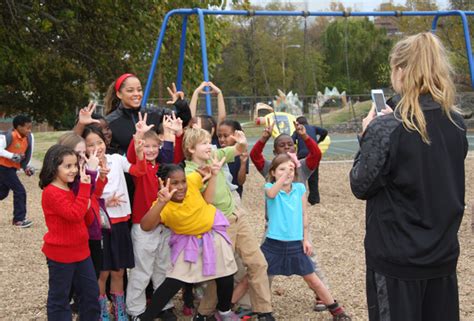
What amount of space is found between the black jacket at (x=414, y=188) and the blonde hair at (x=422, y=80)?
0.03 metres

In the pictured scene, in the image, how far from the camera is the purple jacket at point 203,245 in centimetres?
371

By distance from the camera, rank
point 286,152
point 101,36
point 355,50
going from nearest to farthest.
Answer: point 286,152
point 101,36
point 355,50

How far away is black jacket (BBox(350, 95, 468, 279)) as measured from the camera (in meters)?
2.36

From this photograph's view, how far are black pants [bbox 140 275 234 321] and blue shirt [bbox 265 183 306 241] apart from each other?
44 cm

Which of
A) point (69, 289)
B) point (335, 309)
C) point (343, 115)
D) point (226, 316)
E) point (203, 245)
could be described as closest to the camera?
point (69, 289)

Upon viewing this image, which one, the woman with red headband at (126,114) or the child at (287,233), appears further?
the woman with red headband at (126,114)

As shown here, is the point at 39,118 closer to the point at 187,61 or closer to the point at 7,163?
the point at 187,61

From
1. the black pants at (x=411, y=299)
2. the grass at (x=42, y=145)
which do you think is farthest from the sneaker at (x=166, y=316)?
the grass at (x=42, y=145)

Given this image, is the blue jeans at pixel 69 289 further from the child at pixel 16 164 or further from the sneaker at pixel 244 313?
the child at pixel 16 164

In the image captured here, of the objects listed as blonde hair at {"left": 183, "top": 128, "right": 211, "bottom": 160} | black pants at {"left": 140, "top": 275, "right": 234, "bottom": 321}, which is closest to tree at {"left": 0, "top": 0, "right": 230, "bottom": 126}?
blonde hair at {"left": 183, "top": 128, "right": 211, "bottom": 160}

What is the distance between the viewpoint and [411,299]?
2.45 m

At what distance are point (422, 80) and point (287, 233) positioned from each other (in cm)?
181

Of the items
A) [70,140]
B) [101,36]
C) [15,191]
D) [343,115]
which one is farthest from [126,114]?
[343,115]

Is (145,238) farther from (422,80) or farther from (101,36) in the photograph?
(101,36)
